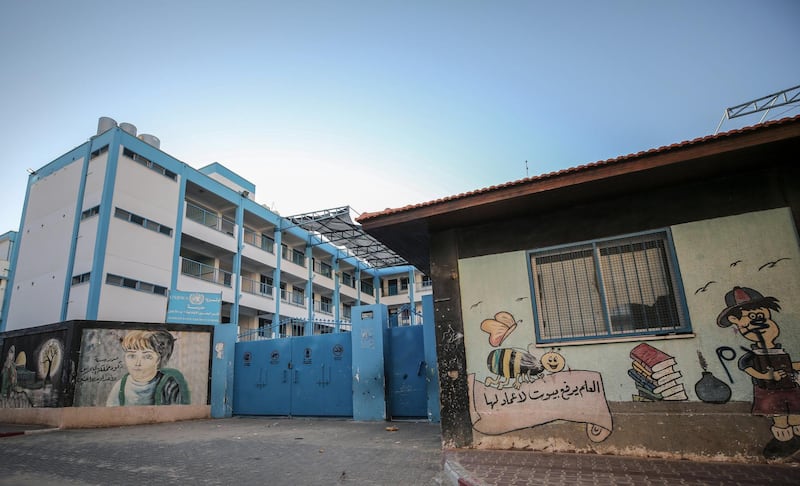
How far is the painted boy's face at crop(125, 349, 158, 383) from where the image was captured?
42.7ft

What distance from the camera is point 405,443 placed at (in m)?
7.79

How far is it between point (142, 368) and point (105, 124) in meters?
14.3

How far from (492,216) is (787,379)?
4.27m

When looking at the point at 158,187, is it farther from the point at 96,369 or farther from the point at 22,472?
the point at 22,472

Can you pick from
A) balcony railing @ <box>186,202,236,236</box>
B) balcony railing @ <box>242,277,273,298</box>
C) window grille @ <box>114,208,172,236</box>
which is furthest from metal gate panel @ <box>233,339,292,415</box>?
balcony railing @ <box>242,277,273,298</box>

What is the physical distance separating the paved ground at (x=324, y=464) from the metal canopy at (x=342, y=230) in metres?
15.3

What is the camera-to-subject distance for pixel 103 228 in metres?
18.4

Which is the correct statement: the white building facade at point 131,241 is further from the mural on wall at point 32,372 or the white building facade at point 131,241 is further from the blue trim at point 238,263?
the mural on wall at point 32,372

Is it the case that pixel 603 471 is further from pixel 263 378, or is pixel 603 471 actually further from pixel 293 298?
pixel 293 298

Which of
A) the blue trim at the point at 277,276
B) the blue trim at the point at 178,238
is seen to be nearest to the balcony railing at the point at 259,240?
the blue trim at the point at 277,276

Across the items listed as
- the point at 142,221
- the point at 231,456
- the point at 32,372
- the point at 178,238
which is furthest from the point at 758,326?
the point at 178,238

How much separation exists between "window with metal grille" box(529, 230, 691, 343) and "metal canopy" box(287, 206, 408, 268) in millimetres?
16557

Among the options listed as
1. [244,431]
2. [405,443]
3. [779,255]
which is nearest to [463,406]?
[405,443]

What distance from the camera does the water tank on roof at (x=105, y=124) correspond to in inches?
839
